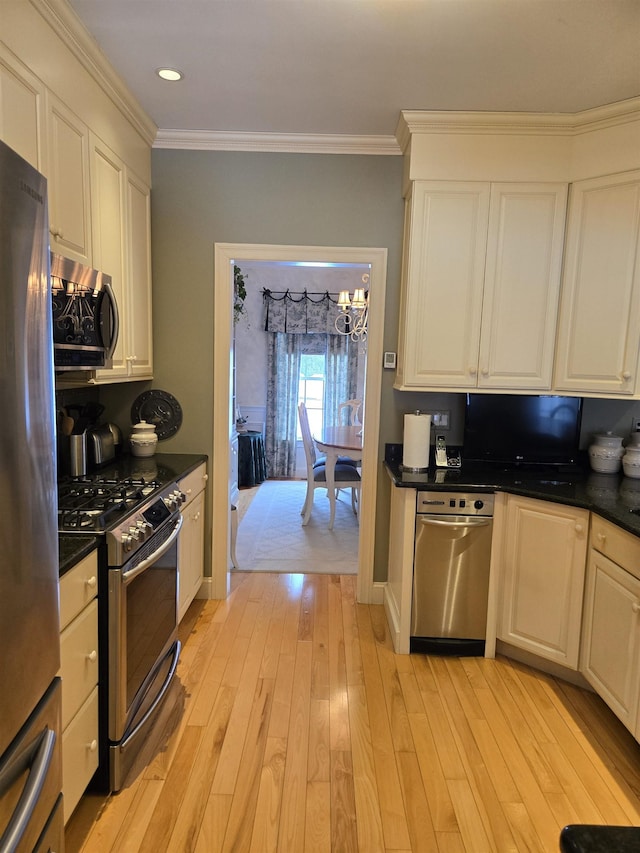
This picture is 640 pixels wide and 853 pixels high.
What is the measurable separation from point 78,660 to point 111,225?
1942 millimetres

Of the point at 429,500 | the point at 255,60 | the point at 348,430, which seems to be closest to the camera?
the point at 255,60

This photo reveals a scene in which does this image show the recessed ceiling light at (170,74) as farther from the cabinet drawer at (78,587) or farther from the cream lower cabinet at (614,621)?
the cream lower cabinet at (614,621)

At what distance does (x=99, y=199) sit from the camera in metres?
2.38

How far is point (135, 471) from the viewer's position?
8.79 feet

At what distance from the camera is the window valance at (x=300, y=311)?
667 cm

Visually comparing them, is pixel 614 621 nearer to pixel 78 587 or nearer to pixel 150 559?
pixel 150 559

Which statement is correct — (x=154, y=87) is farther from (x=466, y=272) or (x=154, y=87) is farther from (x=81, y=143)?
(x=466, y=272)

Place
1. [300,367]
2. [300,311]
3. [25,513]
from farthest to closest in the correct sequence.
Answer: [300,367], [300,311], [25,513]

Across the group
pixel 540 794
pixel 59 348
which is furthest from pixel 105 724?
pixel 540 794

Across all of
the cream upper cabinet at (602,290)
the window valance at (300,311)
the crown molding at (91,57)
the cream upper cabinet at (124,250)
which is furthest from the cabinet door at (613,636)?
the window valance at (300,311)

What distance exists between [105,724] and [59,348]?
4.30ft

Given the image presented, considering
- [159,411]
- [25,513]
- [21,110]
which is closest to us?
[25,513]

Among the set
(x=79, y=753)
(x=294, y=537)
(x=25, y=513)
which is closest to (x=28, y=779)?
(x=25, y=513)

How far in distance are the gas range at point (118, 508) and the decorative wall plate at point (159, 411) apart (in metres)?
0.76
